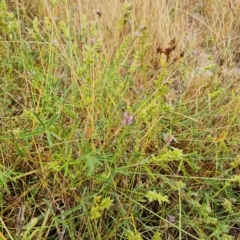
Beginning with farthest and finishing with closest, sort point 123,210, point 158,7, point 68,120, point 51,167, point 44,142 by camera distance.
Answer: point 158,7, point 68,120, point 44,142, point 123,210, point 51,167

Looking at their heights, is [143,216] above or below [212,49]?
below

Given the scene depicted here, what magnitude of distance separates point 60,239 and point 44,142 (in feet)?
1.03

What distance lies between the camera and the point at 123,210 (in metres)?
1.16

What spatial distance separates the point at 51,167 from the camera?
1039 mm

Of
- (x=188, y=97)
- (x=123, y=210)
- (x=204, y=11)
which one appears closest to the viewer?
(x=123, y=210)

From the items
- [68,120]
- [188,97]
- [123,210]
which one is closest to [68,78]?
[68,120]

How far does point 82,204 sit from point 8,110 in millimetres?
434

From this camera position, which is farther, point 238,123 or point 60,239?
point 238,123

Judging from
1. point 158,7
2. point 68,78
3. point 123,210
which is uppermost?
point 158,7

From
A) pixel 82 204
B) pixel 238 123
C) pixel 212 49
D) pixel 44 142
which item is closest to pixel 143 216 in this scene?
pixel 82 204

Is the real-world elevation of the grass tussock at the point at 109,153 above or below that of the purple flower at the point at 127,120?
below

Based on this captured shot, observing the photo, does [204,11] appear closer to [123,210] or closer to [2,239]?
[123,210]

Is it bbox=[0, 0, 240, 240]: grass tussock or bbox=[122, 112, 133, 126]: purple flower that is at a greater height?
bbox=[122, 112, 133, 126]: purple flower

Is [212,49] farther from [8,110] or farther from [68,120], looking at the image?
[8,110]
